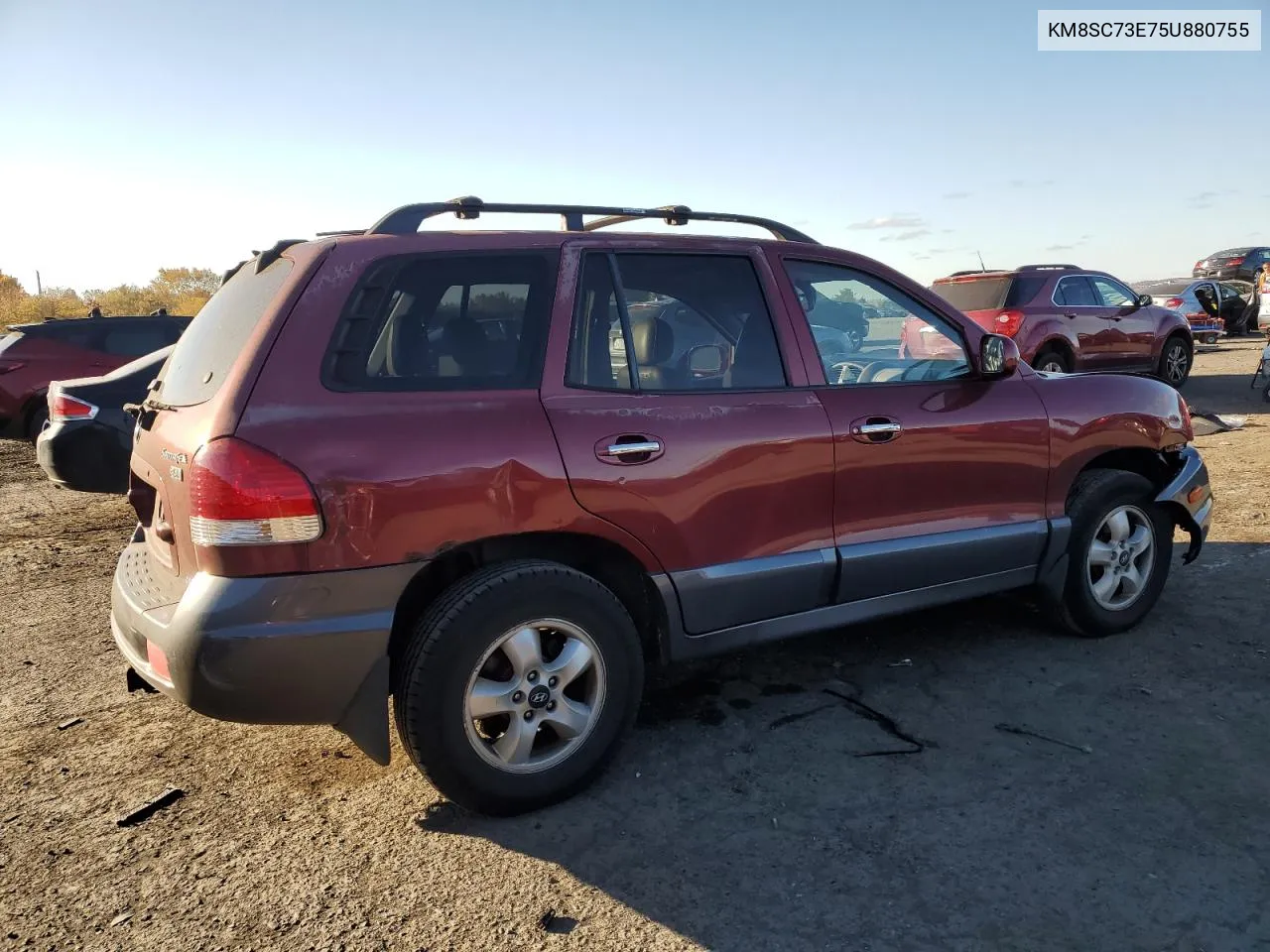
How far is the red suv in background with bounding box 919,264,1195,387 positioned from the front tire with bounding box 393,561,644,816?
9389 millimetres

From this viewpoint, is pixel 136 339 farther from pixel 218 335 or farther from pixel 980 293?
pixel 980 293

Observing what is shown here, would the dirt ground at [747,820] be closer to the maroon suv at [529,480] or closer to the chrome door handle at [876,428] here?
the maroon suv at [529,480]

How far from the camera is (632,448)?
10.2 feet

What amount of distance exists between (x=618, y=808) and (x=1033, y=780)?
1419 millimetres

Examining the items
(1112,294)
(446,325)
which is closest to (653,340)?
(446,325)

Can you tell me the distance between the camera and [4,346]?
10.2m

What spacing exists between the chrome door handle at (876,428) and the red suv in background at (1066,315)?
8.18 m

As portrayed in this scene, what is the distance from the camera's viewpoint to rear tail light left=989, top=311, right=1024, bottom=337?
11508mm

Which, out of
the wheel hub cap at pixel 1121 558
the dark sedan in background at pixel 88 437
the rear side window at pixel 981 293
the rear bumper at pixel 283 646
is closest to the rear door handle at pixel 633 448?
the rear bumper at pixel 283 646

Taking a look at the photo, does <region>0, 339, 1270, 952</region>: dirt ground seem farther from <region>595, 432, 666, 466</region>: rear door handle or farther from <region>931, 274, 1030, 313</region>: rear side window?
<region>931, 274, 1030, 313</region>: rear side window

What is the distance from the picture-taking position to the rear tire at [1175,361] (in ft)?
44.8

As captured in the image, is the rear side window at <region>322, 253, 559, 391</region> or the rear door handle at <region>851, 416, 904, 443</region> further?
the rear door handle at <region>851, 416, 904, 443</region>

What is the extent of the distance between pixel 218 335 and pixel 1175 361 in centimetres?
1433

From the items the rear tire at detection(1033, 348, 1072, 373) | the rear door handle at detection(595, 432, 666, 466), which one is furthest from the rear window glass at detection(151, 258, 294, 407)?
the rear tire at detection(1033, 348, 1072, 373)
